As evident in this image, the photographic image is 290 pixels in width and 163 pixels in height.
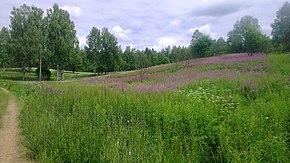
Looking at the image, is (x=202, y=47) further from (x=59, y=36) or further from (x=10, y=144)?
(x=10, y=144)

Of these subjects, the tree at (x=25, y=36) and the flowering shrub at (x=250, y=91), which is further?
the tree at (x=25, y=36)

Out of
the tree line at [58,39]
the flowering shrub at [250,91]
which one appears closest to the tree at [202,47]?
the tree line at [58,39]

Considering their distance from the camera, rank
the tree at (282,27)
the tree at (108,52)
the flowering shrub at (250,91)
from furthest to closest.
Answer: the tree at (108,52), the tree at (282,27), the flowering shrub at (250,91)

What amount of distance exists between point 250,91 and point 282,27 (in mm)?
40994

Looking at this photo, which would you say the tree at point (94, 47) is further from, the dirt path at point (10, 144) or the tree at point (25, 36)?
the dirt path at point (10, 144)

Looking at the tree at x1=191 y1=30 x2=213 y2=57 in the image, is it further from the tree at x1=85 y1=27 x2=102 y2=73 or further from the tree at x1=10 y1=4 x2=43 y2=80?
the tree at x1=10 y1=4 x2=43 y2=80

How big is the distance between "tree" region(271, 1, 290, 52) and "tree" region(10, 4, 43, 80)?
45704mm

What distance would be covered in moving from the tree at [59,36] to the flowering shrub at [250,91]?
1350 inches

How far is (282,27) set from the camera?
39781 millimetres

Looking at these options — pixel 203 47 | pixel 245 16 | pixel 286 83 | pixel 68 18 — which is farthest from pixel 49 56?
pixel 245 16

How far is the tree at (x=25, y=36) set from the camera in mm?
34125

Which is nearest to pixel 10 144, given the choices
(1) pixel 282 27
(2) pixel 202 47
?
(2) pixel 202 47

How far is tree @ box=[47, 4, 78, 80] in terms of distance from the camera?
120 feet

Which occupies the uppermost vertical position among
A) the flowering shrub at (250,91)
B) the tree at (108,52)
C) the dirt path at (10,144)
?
the tree at (108,52)
